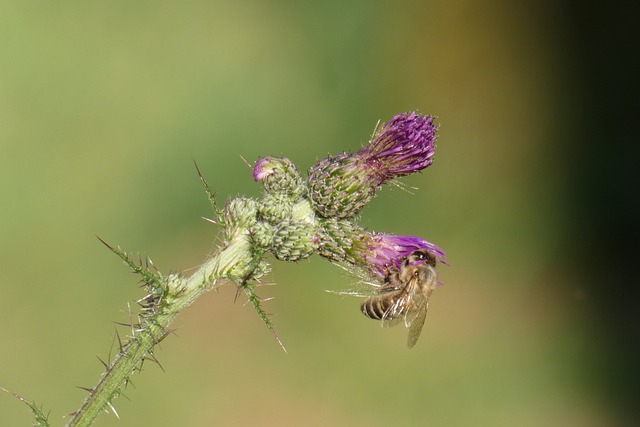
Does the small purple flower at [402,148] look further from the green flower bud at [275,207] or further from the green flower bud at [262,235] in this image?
the green flower bud at [262,235]

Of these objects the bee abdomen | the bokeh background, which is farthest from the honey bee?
the bokeh background

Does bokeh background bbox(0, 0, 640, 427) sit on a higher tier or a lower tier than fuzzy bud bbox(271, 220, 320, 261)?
higher

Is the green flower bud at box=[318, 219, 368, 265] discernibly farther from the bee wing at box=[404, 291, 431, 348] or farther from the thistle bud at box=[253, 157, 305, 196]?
the bee wing at box=[404, 291, 431, 348]

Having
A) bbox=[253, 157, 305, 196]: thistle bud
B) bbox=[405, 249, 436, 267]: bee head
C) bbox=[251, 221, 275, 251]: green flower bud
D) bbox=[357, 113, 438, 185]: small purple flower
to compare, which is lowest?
bbox=[251, 221, 275, 251]: green flower bud

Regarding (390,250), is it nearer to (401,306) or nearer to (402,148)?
(401,306)

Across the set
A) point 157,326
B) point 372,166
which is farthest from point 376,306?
point 157,326

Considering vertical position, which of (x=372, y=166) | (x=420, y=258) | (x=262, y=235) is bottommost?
(x=262, y=235)

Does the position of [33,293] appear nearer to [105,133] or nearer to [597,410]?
[105,133]

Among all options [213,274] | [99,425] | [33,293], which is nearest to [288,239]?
[213,274]
